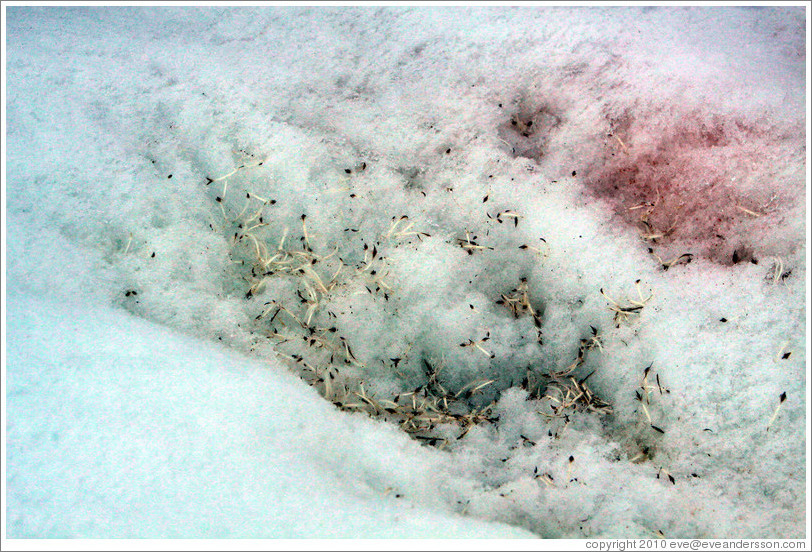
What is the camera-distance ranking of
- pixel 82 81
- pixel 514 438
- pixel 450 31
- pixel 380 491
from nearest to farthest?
pixel 380 491
pixel 514 438
pixel 82 81
pixel 450 31

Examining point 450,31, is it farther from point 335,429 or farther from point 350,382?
point 335,429

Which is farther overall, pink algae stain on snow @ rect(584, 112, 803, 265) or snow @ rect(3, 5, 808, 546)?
pink algae stain on snow @ rect(584, 112, 803, 265)

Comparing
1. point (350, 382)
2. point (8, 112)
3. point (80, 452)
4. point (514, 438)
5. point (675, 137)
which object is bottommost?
point (514, 438)

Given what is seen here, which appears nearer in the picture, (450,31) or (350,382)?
(350,382)

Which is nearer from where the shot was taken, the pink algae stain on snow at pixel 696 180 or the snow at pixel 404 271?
the snow at pixel 404 271

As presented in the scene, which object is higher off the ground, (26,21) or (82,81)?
(26,21)

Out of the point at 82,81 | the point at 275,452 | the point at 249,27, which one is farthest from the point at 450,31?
the point at 275,452
